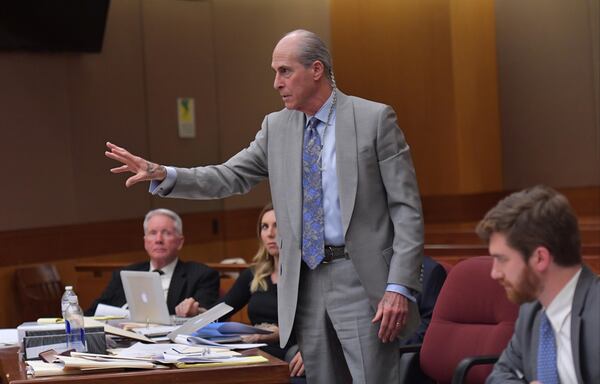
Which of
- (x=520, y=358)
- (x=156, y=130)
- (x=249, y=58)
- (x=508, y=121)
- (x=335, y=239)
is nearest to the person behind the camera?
(x=520, y=358)

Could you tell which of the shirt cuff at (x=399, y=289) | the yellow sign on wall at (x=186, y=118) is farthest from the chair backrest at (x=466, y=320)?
the yellow sign on wall at (x=186, y=118)

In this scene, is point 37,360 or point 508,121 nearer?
point 37,360

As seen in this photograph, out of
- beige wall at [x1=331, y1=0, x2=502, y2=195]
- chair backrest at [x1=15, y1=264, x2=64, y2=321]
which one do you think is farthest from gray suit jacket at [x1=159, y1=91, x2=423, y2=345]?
beige wall at [x1=331, y1=0, x2=502, y2=195]

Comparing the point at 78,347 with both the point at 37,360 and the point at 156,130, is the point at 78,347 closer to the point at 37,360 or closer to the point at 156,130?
the point at 37,360

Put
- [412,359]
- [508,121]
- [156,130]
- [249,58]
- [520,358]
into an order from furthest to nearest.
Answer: [508,121] → [249,58] → [156,130] → [412,359] → [520,358]

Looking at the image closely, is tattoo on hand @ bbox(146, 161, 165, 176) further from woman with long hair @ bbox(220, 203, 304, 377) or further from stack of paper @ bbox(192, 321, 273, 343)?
woman with long hair @ bbox(220, 203, 304, 377)

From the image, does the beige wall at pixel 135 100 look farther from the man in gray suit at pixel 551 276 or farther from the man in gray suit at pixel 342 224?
the man in gray suit at pixel 551 276

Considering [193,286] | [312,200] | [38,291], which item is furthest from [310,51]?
[38,291]

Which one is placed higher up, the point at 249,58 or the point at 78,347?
the point at 249,58

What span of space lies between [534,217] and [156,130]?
6939mm

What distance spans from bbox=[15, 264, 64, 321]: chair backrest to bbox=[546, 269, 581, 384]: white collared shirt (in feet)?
19.7

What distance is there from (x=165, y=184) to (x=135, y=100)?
5.74 meters

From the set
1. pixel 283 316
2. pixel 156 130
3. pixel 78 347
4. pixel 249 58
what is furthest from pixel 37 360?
pixel 249 58

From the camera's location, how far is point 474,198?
394 inches
